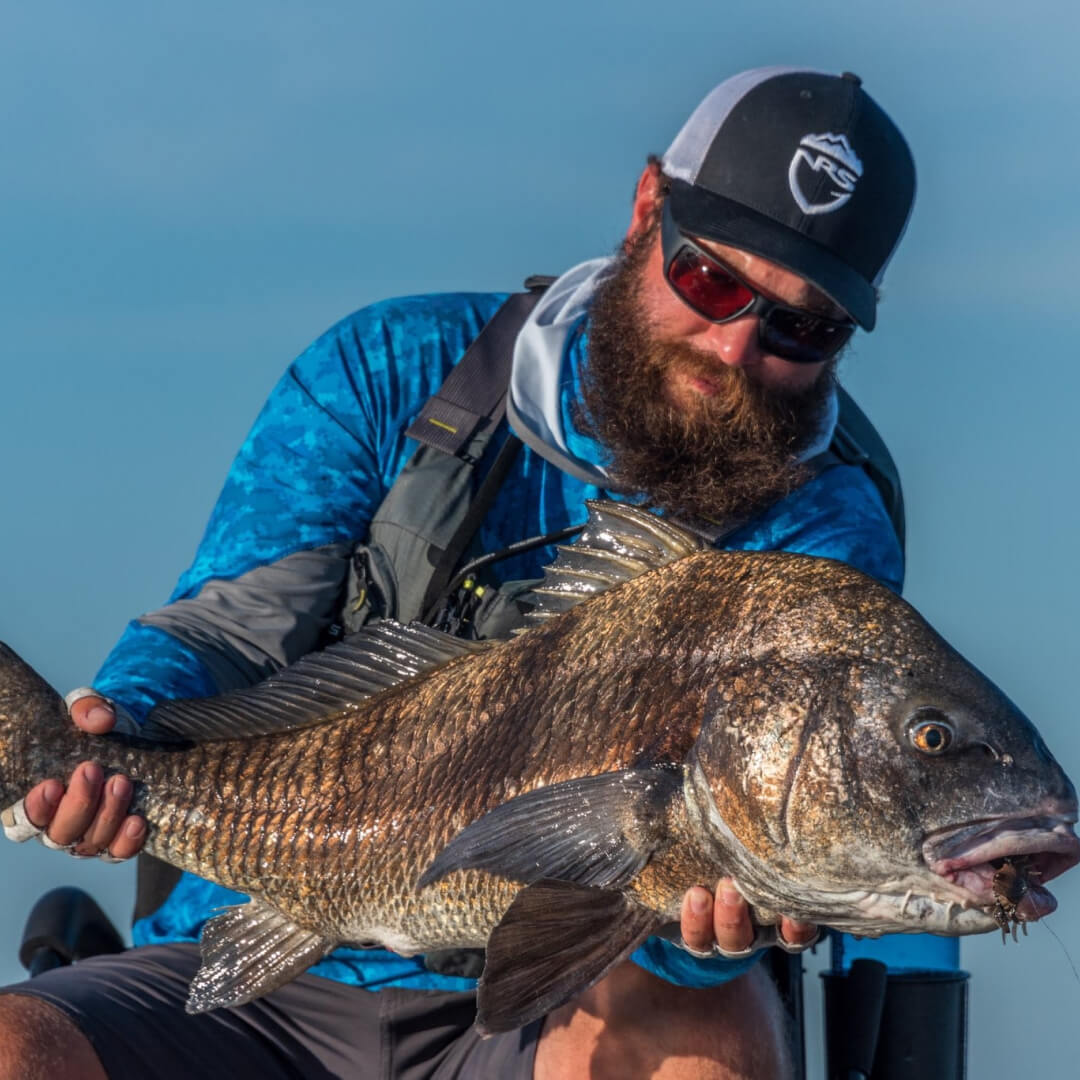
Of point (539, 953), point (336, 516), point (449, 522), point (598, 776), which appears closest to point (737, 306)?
point (449, 522)

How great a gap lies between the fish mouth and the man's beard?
6.20ft

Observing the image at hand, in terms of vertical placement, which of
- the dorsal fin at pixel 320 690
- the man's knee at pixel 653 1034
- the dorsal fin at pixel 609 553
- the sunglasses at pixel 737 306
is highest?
the sunglasses at pixel 737 306

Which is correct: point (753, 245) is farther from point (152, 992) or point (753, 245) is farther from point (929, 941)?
point (152, 992)

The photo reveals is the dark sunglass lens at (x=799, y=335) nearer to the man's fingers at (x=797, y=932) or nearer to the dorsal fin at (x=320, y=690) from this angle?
the dorsal fin at (x=320, y=690)

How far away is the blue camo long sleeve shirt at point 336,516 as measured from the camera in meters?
4.73

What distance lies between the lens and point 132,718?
415 cm

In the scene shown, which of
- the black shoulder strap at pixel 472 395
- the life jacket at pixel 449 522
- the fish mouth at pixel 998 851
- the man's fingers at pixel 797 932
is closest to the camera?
the fish mouth at pixel 998 851

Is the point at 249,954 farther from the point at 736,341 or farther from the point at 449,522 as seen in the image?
the point at 736,341

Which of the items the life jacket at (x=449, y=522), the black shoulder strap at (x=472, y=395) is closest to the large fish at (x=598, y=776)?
the life jacket at (x=449, y=522)

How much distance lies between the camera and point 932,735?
3.30 metres

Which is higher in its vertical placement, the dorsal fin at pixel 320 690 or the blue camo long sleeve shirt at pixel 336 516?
the blue camo long sleeve shirt at pixel 336 516

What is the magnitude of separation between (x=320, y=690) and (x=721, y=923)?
3.73 feet

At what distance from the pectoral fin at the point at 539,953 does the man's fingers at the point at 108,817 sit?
0.98m

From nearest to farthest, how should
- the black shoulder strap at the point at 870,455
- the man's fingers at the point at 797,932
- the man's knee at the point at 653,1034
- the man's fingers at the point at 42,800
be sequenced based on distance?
the man's fingers at the point at 797,932 → the man's fingers at the point at 42,800 → the man's knee at the point at 653,1034 → the black shoulder strap at the point at 870,455
